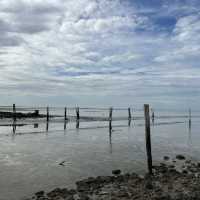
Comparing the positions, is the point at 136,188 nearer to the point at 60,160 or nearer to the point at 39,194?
the point at 39,194

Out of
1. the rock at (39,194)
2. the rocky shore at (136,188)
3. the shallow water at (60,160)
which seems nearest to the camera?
the rocky shore at (136,188)

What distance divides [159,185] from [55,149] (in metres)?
10.3

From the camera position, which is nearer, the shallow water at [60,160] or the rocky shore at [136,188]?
the rocky shore at [136,188]

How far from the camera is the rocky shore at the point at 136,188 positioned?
10078mm

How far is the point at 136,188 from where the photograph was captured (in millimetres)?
11086

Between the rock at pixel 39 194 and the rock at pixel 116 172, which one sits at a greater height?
the rock at pixel 116 172

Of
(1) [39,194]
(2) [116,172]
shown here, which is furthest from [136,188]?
(1) [39,194]

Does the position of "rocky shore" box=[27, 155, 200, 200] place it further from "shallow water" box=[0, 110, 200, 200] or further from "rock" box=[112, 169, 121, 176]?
"shallow water" box=[0, 110, 200, 200]

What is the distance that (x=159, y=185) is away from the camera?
38.2ft

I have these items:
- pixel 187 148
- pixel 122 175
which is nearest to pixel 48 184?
pixel 122 175

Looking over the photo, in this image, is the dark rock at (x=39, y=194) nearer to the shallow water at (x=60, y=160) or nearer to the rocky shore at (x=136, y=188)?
the rocky shore at (x=136, y=188)

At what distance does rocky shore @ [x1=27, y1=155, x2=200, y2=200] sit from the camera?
10.1 m

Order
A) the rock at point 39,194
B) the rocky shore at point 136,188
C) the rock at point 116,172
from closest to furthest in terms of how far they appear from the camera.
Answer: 1. the rocky shore at point 136,188
2. the rock at point 39,194
3. the rock at point 116,172

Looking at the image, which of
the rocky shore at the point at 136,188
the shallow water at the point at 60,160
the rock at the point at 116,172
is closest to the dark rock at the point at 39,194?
the rocky shore at the point at 136,188
